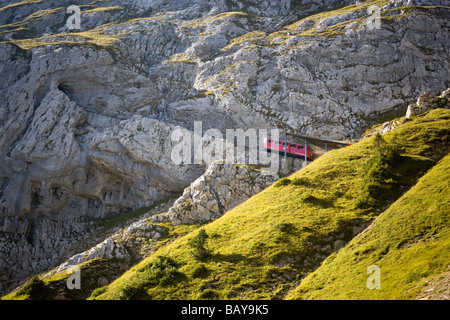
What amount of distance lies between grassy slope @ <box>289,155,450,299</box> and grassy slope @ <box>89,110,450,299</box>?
0.15 meters

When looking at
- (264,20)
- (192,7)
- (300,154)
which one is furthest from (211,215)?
(192,7)

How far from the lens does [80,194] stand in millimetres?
57156

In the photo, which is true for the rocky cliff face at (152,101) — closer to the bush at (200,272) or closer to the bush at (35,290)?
the bush at (35,290)

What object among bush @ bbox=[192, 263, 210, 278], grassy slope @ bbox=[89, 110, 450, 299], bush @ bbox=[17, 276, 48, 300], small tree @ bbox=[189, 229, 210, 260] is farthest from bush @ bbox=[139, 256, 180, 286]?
bush @ bbox=[17, 276, 48, 300]

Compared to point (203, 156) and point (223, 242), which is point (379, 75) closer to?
point (203, 156)

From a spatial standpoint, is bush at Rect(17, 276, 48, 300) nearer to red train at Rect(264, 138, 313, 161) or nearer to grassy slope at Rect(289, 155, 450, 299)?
grassy slope at Rect(289, 155, 450, 299)

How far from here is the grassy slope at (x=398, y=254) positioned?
17.6 m

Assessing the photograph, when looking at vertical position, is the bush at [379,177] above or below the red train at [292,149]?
below

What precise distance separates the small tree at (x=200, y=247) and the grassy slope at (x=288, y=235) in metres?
0.57

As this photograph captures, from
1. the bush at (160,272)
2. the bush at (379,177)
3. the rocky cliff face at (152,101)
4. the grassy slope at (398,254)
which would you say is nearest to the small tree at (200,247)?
the bush at (160,272)

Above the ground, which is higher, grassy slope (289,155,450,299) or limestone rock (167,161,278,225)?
limestone rock (167,161,278,225)

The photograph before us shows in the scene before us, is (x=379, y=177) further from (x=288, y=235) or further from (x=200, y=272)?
(x=200, y=272)

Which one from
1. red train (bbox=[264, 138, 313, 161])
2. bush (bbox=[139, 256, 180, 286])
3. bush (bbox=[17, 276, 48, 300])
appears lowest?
bush (bbox=[17, 276, 48, 300])

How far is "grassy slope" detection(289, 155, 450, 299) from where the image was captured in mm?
17625
